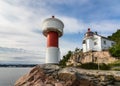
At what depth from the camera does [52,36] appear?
20.2m

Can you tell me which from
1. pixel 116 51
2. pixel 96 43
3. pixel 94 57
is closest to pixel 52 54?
pixel 116 51

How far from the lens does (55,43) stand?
20078 mm

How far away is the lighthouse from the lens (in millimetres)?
20078

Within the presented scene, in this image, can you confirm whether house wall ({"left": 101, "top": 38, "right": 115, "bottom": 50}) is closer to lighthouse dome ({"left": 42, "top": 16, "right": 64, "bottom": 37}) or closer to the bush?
the bush

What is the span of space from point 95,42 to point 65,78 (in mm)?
33340

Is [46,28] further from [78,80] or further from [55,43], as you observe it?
[78,80]

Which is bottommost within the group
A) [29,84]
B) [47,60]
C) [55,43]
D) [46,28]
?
[29,84]

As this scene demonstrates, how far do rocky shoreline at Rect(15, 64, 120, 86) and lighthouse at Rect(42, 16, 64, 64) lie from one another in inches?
55.1

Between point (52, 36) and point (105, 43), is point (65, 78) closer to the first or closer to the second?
point (52, 36)

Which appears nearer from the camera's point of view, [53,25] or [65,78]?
[65,78]

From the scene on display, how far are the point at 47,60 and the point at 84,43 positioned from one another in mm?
31513

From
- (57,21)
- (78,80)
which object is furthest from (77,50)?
(78,80)

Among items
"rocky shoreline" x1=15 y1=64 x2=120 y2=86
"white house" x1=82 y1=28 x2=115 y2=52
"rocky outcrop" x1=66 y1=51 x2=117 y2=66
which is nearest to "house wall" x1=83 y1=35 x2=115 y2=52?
"white house" x1=82 y1=28 x2=115 y2=52

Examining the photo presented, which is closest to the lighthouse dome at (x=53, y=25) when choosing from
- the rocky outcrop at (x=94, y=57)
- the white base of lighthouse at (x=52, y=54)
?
the white base of lighthouse at (x=52, y=54)
